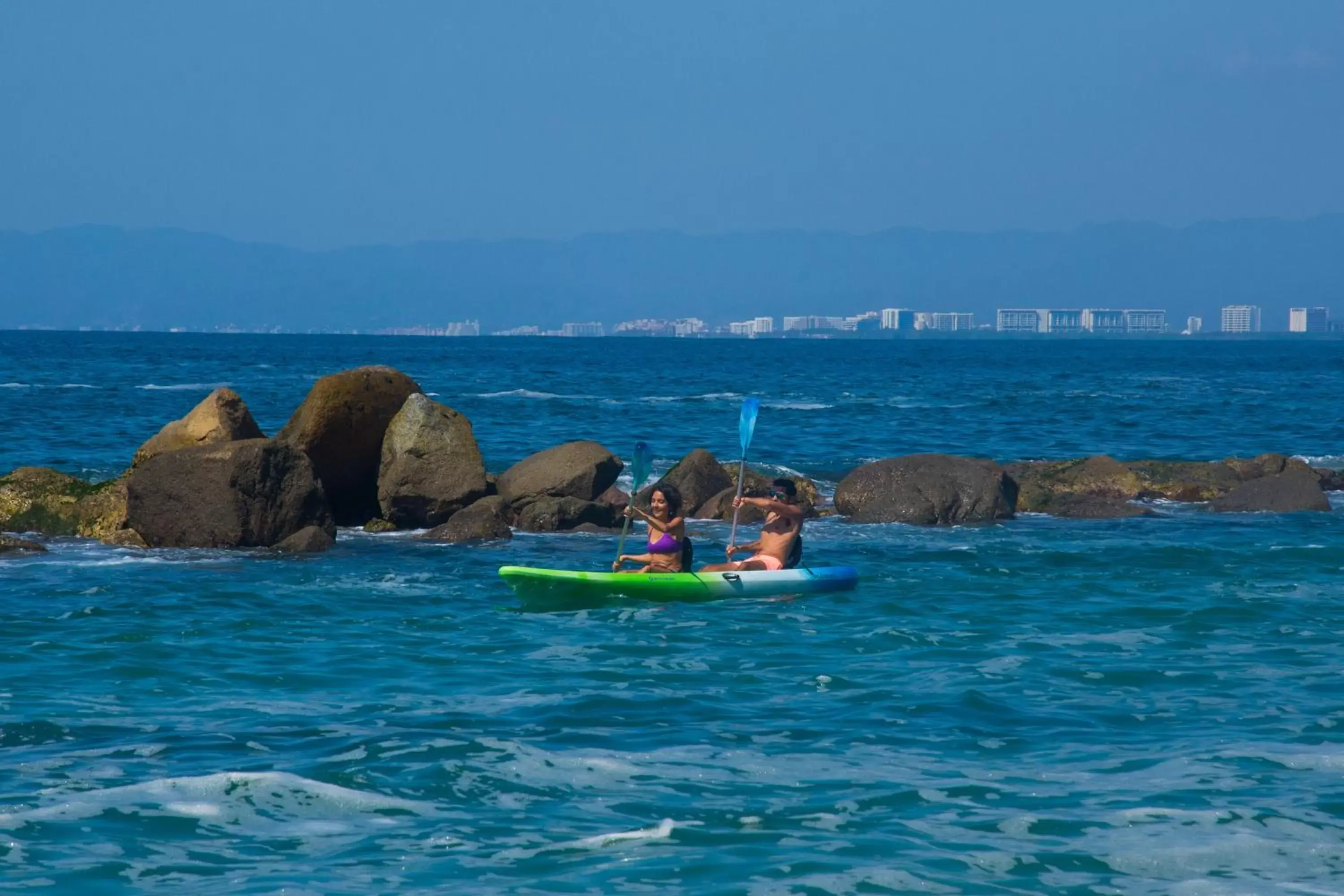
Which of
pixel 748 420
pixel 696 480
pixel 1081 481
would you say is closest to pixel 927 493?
pixel 696 480

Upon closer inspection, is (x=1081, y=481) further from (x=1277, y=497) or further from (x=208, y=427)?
(x=208, y=427)

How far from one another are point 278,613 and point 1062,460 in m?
19.3

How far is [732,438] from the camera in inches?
1602

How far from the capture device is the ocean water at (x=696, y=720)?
888 cm

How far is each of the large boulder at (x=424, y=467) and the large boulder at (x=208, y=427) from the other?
1.96m

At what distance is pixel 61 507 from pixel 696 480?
32.0 feet

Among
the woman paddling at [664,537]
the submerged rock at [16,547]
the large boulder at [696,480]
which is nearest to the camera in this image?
the woman paddling at [664,537]

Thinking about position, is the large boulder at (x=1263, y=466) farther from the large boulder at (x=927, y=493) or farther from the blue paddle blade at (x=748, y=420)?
the blue paddle blade at (x=748, y=420)

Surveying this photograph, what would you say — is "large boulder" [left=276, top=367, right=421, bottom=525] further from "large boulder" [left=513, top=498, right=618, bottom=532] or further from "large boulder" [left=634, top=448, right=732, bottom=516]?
"large boulder" [left=634, top=448, right=732, bottom=516]

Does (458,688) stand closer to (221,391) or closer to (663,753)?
(663,753)

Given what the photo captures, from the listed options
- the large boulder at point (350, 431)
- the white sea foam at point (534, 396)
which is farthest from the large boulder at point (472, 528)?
the white sea foam at point (534, 396)

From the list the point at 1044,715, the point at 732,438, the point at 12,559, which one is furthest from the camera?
the point at 732,438

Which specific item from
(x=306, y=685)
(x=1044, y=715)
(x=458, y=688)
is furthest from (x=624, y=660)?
(x=1044, y=715)

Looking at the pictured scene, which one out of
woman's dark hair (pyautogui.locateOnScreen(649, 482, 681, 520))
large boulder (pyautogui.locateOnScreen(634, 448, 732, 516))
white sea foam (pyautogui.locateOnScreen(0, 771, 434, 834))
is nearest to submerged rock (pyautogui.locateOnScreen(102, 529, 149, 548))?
woman's dark hair (pyautogui.locateOnScreen(649, 482, 681, 520))
